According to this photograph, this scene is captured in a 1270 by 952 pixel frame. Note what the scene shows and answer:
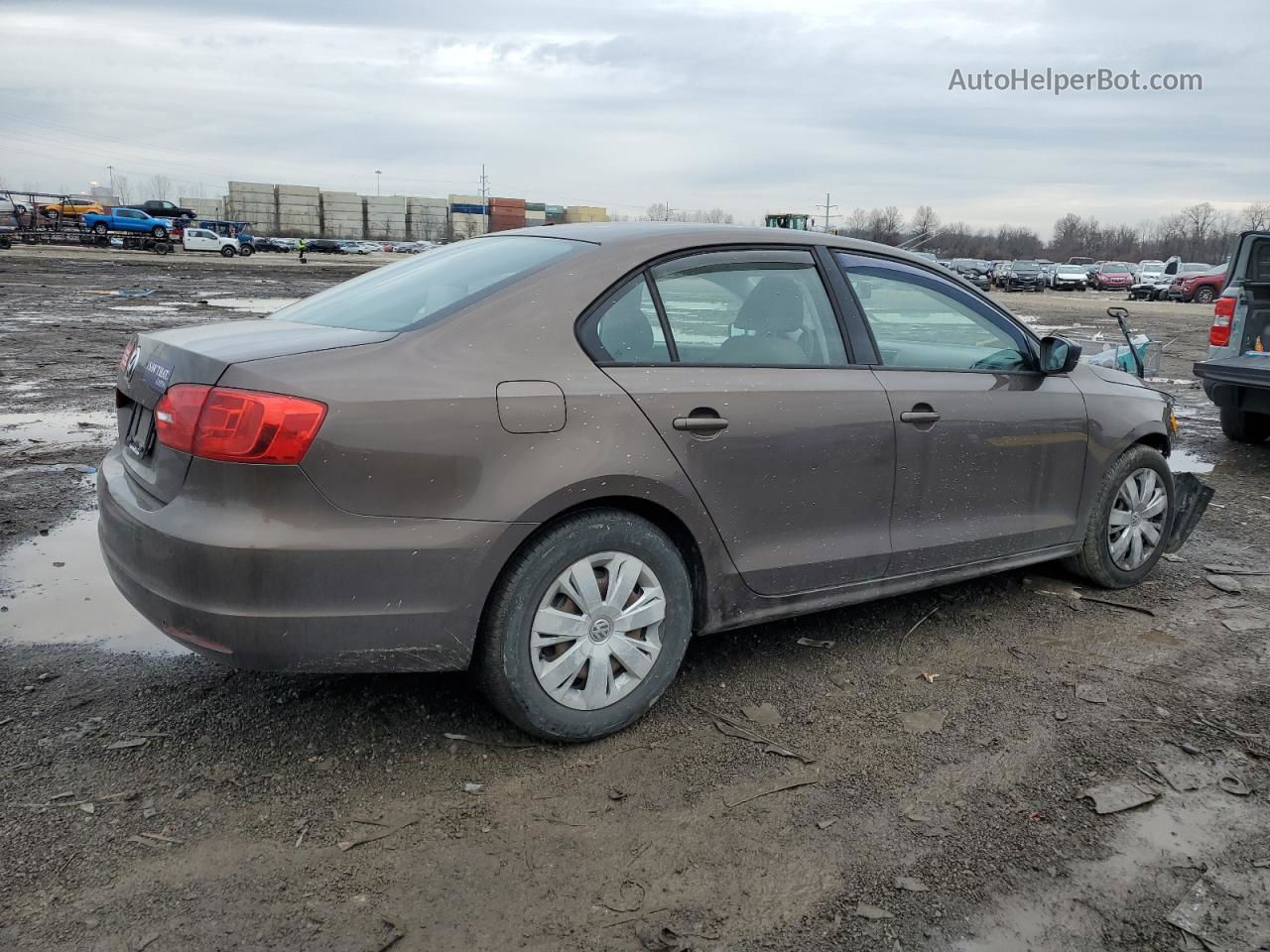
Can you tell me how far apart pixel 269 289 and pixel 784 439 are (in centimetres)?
2599

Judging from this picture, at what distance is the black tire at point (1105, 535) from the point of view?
190 inches

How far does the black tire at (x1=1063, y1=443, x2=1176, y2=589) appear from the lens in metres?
4.82

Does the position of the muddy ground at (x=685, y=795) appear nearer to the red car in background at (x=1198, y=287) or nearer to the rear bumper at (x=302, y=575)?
the rear bumper at (x=302, y=575)

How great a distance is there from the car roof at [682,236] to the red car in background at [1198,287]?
133ft

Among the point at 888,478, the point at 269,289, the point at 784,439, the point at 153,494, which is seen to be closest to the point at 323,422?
the point at 153,494

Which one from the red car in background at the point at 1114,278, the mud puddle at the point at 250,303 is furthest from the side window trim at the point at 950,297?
the red car in background at the point at 1114,278

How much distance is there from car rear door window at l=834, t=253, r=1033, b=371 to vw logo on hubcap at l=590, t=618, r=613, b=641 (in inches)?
60.6

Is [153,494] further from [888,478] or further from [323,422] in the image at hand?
[888,478]

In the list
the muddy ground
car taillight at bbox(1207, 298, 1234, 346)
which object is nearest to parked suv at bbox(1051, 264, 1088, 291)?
car taillight at bbox(1207, 298, 1234, 346)

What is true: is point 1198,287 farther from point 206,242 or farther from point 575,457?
point 206,242

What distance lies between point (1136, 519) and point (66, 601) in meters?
4.86

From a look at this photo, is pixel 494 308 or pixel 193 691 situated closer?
pixel 494 308

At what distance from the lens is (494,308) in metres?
3.24

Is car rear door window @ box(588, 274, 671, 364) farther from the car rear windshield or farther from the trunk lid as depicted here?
the trunk lid
